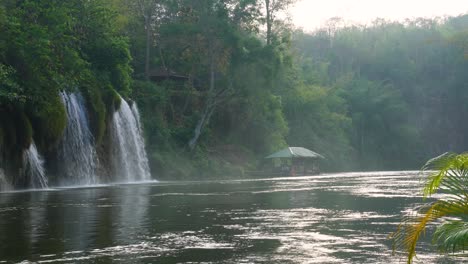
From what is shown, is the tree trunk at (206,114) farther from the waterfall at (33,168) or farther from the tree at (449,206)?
the tree at (449,206)

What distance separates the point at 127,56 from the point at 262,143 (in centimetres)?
2390

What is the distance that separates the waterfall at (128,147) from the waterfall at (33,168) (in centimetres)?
944

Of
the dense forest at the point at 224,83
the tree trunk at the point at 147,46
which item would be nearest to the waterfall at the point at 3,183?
the dense forest at the point at 224,83

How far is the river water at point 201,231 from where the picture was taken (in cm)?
1005

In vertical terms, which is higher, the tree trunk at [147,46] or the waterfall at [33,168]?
the tree trunk at [147,46]

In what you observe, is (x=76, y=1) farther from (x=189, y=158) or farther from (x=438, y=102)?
(x=438, y=102)

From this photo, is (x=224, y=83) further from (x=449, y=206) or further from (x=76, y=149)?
(x=449, y=206)

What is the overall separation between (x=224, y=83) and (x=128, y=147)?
17085 mm

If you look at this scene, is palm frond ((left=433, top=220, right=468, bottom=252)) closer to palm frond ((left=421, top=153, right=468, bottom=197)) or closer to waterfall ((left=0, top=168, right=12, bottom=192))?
palm frond ((left=421, top=153, right=468, bottom=197))

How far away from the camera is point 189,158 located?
54.1 m

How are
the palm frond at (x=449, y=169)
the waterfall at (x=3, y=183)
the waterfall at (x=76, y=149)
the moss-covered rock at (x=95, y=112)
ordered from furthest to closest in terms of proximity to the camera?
the moss-covered rock at (x=95, y=112) < the waterfall at (x=76, y=149) < the waterfall at (x=3, y=183) < the palm frond at (x=449, y=169)

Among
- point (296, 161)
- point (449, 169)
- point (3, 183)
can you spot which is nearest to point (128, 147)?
point (3, 183)

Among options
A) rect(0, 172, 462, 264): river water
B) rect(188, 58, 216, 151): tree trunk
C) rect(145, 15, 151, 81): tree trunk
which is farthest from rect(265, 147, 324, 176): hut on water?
rect(0, 172, 462, 264): river water

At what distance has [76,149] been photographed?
35.5m
